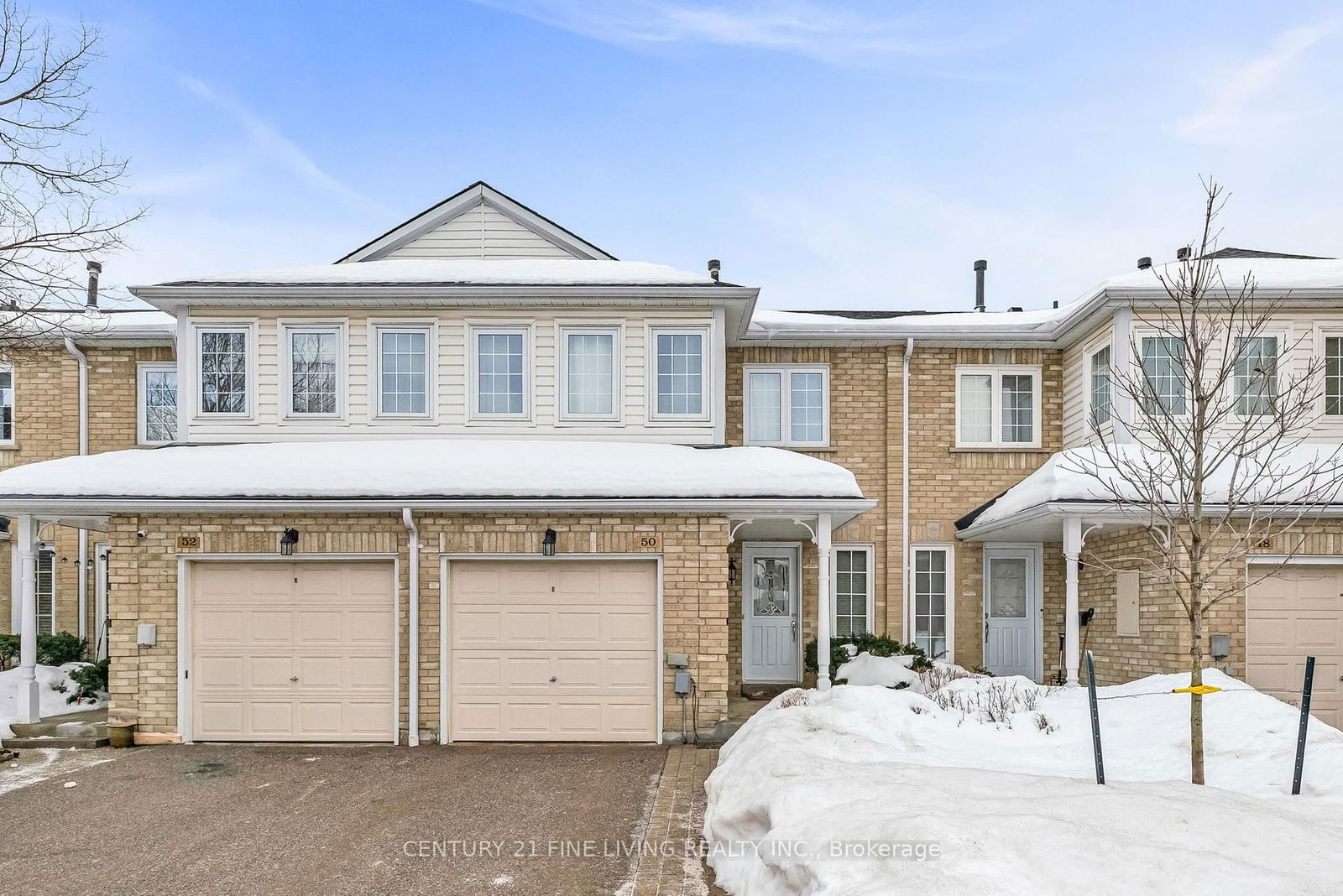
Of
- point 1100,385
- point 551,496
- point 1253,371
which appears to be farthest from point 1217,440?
point 551,496

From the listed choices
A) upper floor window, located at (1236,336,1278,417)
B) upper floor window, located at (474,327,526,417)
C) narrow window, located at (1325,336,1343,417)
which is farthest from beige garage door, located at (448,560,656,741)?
narrow window, located at (1325,336,1343,417)

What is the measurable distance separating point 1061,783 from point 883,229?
28.7m

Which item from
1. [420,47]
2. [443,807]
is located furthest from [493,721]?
[420,47]

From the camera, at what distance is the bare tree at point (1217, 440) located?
6965mm

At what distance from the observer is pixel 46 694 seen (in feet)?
35.9

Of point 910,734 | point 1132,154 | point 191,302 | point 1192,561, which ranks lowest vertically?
point 910,734

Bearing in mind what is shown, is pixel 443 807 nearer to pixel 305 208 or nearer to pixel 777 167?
pixel 777 167

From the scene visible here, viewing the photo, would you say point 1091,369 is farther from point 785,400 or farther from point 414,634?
point 414,634

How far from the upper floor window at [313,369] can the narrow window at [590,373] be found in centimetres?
309

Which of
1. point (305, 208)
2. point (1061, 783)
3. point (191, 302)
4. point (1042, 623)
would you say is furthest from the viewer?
point (305, 208)

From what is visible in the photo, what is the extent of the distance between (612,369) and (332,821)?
250 inches

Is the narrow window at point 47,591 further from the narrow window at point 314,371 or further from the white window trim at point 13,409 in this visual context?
the narrow window at point 314,371

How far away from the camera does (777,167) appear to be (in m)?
23.8

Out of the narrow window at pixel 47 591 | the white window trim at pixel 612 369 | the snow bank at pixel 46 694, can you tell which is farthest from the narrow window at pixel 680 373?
the narrow window at pixel 47 591
